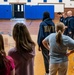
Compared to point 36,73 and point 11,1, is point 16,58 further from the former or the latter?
point 11,1

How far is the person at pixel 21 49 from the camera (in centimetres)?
246

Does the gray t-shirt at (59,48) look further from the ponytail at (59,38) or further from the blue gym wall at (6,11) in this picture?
the blue gym wall at (6,11)

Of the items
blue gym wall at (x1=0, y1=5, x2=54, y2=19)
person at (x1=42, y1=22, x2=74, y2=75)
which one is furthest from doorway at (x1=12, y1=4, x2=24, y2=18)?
person at (x1=42, y1=22, x2=74, y2=75)

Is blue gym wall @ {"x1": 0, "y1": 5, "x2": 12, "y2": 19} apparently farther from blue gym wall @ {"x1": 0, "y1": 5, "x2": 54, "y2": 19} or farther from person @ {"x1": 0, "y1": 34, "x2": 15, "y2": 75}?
person @ {"x1": 0, "y1": 34, "x2": 15, "y2": 75}

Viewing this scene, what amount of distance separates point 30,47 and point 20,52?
0.43 ft

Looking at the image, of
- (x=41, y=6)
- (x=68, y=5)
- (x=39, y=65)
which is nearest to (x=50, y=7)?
(x=41, y=6)

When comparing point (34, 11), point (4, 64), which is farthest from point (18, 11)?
point (4, 64)

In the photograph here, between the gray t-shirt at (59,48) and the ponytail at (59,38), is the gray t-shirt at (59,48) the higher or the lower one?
the lower one

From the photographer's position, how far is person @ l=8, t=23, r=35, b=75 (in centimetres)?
246

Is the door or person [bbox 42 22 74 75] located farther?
the door

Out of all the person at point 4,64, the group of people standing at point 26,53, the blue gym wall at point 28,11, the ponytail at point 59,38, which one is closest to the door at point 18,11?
the blue gym wall at point 28,11

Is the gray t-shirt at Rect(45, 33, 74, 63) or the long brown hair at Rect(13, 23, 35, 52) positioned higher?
the long brown hair at Rect(13, 23, 35, 52)

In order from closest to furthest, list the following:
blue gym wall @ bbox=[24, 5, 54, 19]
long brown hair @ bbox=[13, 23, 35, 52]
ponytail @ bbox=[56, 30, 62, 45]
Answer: long brown hair @ bbox=[13, 23, 35, 52], ponytail @ bbox=[56, 30, 62, 45], blue gym wall @ bbox=[24, 5, 54, 19]

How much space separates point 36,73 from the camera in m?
5.56
